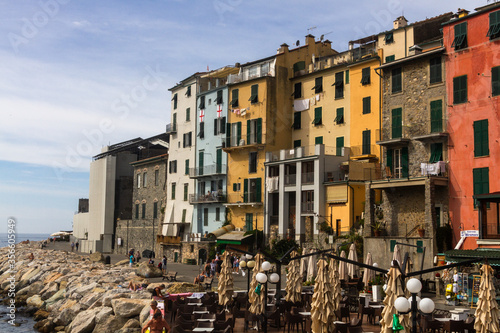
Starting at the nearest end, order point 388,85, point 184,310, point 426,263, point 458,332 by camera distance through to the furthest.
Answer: point 458,332
point 184,310
point 426,263
point 388,85

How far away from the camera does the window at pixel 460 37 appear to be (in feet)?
110

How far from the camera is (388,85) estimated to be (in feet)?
124

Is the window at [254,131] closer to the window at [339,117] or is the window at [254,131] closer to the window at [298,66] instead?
the window at [298,66]

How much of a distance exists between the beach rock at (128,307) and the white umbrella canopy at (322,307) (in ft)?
38.3

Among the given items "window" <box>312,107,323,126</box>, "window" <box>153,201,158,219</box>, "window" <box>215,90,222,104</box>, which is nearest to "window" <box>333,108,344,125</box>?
"window" <box>312,107,323,126</box>

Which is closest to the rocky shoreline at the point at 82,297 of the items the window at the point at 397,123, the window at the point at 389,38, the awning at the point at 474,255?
the awning at the point at 474,255

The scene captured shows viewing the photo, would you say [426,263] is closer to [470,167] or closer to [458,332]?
[470,167]

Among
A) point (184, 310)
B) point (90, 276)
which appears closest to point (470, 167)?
point (184, 310)

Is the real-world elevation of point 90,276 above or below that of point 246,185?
below

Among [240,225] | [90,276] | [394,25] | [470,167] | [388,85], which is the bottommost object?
[90,276]

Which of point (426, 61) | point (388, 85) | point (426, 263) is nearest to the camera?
point (426, 263)

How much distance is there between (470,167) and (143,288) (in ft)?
66.9

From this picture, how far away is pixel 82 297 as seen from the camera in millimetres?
33875

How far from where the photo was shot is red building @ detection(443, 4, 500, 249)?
31688 millimetres
